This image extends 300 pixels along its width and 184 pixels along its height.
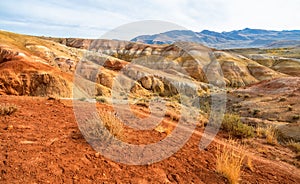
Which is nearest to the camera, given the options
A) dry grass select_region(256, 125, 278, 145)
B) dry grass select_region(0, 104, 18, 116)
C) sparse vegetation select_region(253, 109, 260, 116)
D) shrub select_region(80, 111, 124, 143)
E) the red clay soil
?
the red clay soil

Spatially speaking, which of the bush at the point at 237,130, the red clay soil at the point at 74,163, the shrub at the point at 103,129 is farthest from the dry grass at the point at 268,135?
the shrub at the point at 103,129

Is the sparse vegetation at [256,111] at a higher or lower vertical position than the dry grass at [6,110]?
lower

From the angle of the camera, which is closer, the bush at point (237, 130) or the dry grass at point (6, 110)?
the dry grass at point (6, 110)

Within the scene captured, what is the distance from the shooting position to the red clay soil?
3836 mm

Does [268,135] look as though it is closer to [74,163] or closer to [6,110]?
[74,163]

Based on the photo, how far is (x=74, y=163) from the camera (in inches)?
166

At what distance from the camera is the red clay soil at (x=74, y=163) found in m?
3.84

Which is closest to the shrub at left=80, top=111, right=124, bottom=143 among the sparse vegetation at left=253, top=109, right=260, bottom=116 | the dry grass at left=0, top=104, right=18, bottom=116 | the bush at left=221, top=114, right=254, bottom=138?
the dry grass at left=0, top=104, right=18, bottom=116

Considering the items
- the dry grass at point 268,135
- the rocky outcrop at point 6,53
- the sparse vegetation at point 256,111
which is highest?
the rocky outcrop at point 6,53

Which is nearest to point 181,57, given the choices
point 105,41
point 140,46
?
point 140,46

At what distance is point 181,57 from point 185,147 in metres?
69.5

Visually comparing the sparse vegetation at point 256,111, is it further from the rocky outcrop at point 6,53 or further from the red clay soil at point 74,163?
the rocky outcrop at point 6,53

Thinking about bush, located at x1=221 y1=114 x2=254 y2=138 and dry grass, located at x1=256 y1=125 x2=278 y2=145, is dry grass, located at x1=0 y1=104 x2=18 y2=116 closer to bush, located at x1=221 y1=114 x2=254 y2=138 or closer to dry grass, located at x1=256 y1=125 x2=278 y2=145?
bush, located at x1=221 y1=114 x2=254 y2=138

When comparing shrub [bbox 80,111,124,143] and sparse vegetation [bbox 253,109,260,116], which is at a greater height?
shrub [bbox 80,111,124,143]
